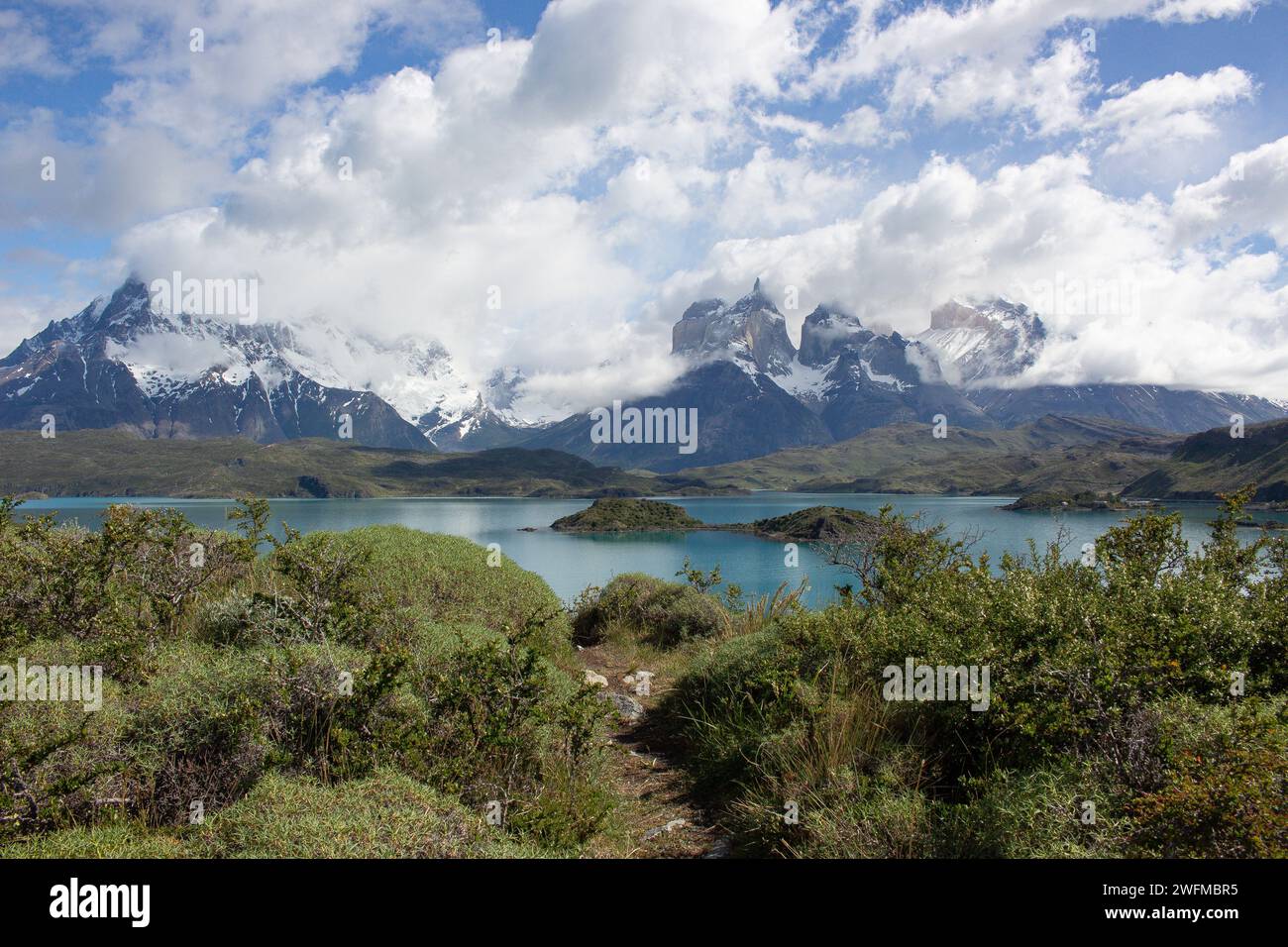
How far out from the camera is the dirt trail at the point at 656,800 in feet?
21.0

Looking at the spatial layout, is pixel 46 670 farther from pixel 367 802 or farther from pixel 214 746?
pixel 367 802

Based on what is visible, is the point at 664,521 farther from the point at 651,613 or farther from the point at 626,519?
the point at 651,613

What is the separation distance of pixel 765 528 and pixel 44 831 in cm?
11844

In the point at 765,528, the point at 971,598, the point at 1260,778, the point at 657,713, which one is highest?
the point at 971,598

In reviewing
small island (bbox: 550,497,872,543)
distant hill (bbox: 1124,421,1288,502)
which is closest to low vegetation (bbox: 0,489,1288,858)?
small island (bbox: 550,497,872,543)

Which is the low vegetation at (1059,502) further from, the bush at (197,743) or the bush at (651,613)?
the bush at (197,743)

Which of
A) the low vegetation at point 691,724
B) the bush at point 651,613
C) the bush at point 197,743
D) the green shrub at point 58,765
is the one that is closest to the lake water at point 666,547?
the bush at point 651,613

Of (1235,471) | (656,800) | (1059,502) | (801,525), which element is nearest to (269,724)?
(656,800)

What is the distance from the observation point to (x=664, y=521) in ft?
469

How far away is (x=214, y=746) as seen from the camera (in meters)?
5.67

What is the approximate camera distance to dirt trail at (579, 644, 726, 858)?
21.0 ft

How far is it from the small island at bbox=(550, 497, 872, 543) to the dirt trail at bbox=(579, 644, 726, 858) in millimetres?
98762

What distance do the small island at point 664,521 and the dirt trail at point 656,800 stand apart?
98762 mm
